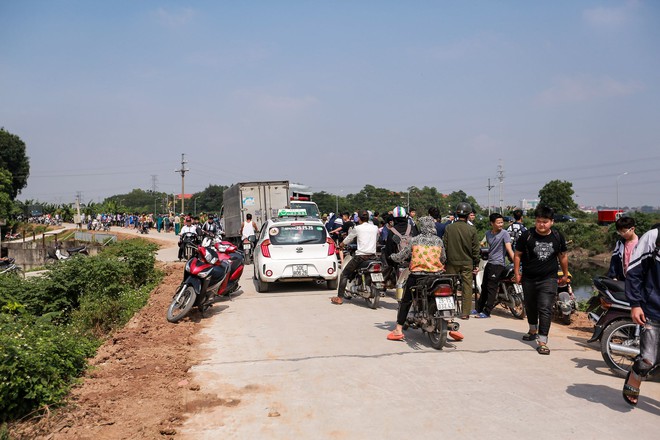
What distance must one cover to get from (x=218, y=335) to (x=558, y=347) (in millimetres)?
4665

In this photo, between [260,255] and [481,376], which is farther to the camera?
[260,255]

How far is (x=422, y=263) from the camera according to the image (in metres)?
7.05

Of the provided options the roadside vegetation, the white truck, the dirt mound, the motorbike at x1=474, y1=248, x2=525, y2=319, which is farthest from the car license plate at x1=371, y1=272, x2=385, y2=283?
the white truck

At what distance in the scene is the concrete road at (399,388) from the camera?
14.3ft

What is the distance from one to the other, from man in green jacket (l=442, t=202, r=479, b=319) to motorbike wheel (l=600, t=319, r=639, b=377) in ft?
8.10

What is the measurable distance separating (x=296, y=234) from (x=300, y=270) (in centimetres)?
90

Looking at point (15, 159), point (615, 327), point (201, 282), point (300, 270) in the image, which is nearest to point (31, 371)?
point (201, 282)

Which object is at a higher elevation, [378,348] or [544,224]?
[544,224]

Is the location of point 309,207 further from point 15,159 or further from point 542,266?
point 15,159

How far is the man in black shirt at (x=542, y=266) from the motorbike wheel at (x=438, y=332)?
1168 mm

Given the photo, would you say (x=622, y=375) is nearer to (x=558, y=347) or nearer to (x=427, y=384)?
(x=558, y=347)

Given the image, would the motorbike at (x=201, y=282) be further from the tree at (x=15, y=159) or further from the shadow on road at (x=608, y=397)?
the tree at (x=15, y=159)

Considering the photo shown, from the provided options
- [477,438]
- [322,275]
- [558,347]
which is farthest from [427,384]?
[322,275]

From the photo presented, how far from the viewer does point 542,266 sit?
670cm
